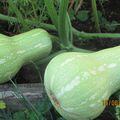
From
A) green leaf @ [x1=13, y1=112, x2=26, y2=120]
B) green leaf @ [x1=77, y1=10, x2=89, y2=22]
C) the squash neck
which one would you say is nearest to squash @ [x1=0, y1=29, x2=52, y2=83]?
the squash neck

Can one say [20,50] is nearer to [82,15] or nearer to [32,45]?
[32,45]

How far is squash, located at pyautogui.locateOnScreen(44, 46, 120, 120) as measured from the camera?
181cm

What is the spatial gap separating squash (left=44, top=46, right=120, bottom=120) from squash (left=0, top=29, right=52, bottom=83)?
21 centimetres

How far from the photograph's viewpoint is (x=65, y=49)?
215 centimetres

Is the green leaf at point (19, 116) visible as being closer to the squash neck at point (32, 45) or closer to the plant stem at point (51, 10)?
the squash neck at point (32, 45)

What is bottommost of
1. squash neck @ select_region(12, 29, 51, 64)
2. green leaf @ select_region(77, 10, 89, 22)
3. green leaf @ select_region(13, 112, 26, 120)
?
green leaf @ select_region(13, 112, 26, 120)

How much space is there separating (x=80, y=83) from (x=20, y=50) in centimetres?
39

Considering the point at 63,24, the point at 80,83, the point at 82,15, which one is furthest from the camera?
the point at 82,15

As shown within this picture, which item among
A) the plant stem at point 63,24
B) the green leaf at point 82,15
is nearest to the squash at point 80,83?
the plant stem at point 63,24

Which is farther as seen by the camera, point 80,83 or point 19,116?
point 19,116

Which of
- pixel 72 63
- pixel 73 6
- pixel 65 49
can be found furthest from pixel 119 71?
pixel 73 6

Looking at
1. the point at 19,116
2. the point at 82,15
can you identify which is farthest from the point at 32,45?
the point at 82,15

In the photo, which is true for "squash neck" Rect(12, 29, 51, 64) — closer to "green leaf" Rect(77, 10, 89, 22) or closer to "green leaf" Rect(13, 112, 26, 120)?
"green leaf" Rect(13, 112, 26, 120)

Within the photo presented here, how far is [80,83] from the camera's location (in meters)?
1.81
